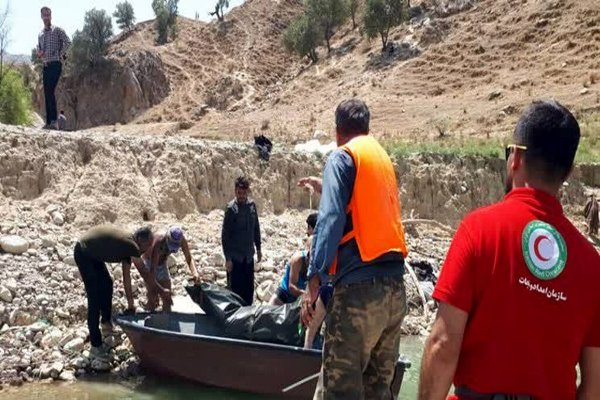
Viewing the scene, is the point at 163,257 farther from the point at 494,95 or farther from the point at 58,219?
the point at 494,95

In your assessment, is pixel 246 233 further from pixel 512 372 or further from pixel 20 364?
pixel 512 372

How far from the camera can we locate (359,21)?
51219 mm

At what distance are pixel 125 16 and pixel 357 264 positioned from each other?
6165 cm

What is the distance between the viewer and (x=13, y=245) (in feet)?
32.3

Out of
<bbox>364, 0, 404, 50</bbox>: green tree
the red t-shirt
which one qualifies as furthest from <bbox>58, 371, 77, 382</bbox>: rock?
<bbox>364, 0, 404, 50</bbox>: green tree

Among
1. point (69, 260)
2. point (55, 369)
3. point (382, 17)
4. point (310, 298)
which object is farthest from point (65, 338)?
point (382, 17)

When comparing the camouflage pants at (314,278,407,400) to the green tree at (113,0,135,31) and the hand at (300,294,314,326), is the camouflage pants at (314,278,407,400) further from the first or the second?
the green tree at (113,0,135,31)

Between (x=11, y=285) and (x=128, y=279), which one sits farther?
(x=11, y=285)

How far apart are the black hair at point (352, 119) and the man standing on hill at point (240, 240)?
167 inches

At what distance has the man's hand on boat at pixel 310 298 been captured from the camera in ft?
14.3

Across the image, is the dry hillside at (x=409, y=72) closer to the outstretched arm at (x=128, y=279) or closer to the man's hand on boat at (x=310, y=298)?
the outstretched arm at (x=128, y=279)

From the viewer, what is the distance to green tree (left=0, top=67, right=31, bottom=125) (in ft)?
110

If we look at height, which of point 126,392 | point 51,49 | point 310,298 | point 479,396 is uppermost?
point 51,49

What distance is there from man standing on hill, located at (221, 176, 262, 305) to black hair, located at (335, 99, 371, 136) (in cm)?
424
